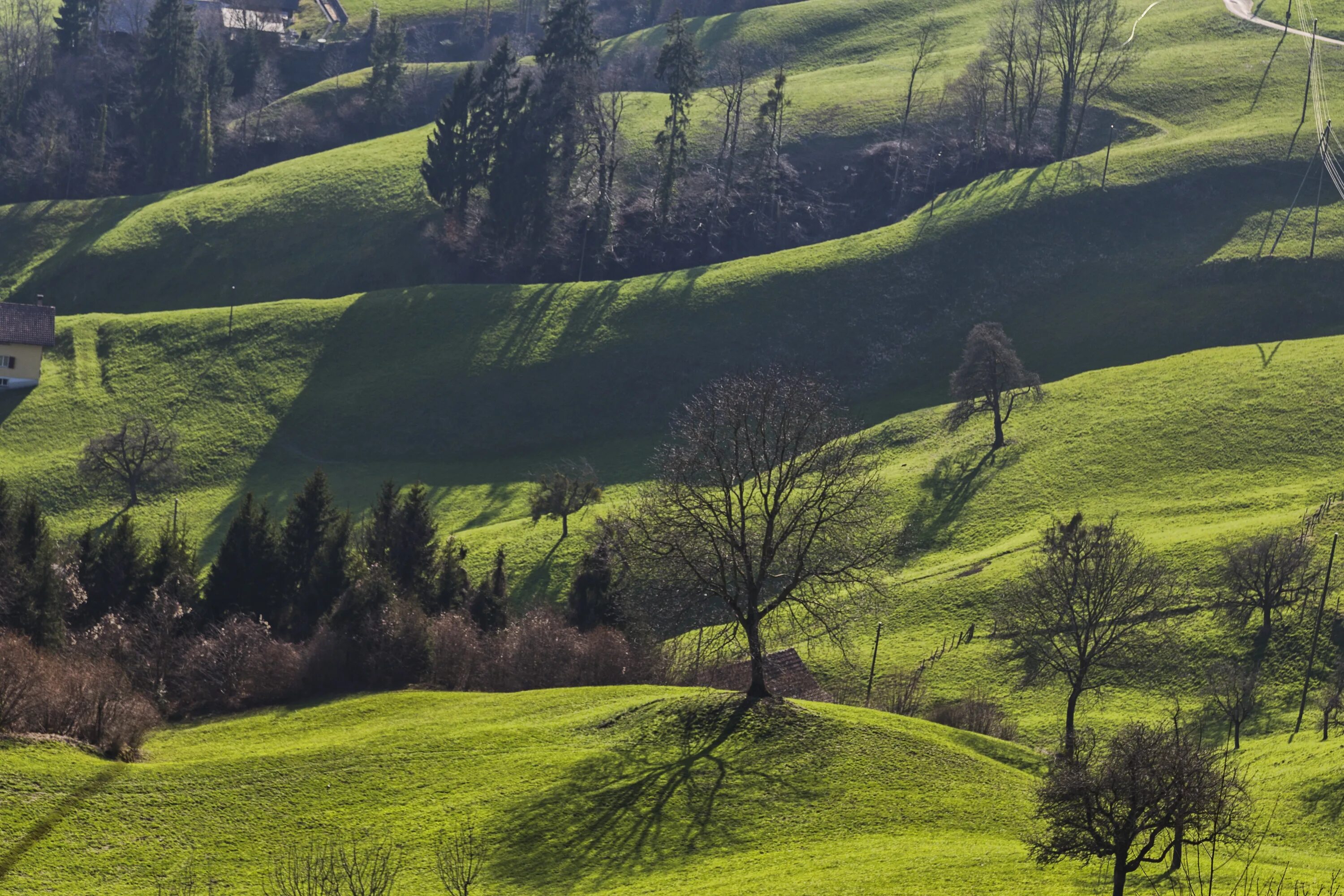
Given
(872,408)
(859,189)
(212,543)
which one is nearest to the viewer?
(212,543)

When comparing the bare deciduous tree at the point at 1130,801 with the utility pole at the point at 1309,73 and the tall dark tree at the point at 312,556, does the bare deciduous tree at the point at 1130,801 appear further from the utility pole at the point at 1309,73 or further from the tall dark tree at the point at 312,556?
the utility pole at the point at 1309,73

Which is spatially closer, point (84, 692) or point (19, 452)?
point (84, 692)

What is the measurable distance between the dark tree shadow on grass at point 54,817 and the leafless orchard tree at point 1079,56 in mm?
135492

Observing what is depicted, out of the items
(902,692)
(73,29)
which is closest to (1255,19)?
(902,692)

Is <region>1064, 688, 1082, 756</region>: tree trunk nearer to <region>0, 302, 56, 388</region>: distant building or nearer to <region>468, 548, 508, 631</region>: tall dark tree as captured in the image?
<region>468, 548, 508, 631</region>: tall dark tree

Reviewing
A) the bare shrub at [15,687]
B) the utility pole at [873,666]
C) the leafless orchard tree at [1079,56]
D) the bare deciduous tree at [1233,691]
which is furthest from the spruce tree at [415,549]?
the leafless orchard tree at [1079,56]

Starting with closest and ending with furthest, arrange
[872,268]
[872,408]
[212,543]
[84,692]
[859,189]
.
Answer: [84,692], [212,543], [872,408], [872,268], [859,189]

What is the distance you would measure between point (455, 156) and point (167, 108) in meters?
45.8

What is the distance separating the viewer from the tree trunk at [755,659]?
159 ft

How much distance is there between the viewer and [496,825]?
42281mm

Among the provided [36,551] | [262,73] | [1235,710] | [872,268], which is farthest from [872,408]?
[262,73]

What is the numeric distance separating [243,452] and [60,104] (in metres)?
83.0

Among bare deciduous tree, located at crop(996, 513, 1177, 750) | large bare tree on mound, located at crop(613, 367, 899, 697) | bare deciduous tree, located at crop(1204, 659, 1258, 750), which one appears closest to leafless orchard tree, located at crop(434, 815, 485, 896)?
large bare tree on mound, located at crop(613, 367, 899, 697)

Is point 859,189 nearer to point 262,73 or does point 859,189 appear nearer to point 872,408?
point 872,408
